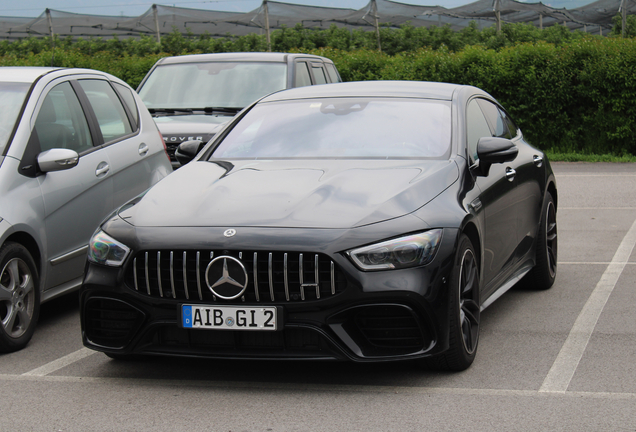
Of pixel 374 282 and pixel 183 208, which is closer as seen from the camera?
pixel 374 282

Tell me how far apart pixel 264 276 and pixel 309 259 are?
0.75ft

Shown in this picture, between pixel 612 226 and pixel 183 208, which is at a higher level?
pixel 183 208

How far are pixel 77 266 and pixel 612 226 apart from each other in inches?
242

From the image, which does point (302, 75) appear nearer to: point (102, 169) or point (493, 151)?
point (102, 169)

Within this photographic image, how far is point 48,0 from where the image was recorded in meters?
168

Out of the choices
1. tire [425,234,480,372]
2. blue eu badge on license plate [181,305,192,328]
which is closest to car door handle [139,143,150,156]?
blue eu badge on license plate [181,305,192,328]

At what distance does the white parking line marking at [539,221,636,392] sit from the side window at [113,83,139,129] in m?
3.81

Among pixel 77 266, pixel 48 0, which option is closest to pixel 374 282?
pixel 77 266

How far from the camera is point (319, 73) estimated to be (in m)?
12.9

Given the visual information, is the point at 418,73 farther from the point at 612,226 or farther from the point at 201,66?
the point at 612,226

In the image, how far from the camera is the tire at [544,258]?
6805 mm

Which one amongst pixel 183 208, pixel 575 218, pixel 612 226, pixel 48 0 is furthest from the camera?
pixel 48 0

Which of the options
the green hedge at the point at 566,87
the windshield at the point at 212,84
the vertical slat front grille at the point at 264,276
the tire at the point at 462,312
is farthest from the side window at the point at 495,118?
the green hedge at the point at 566,87

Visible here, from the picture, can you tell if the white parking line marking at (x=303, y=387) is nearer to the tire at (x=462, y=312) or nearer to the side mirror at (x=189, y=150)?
the tire at (x=462, y=312)
